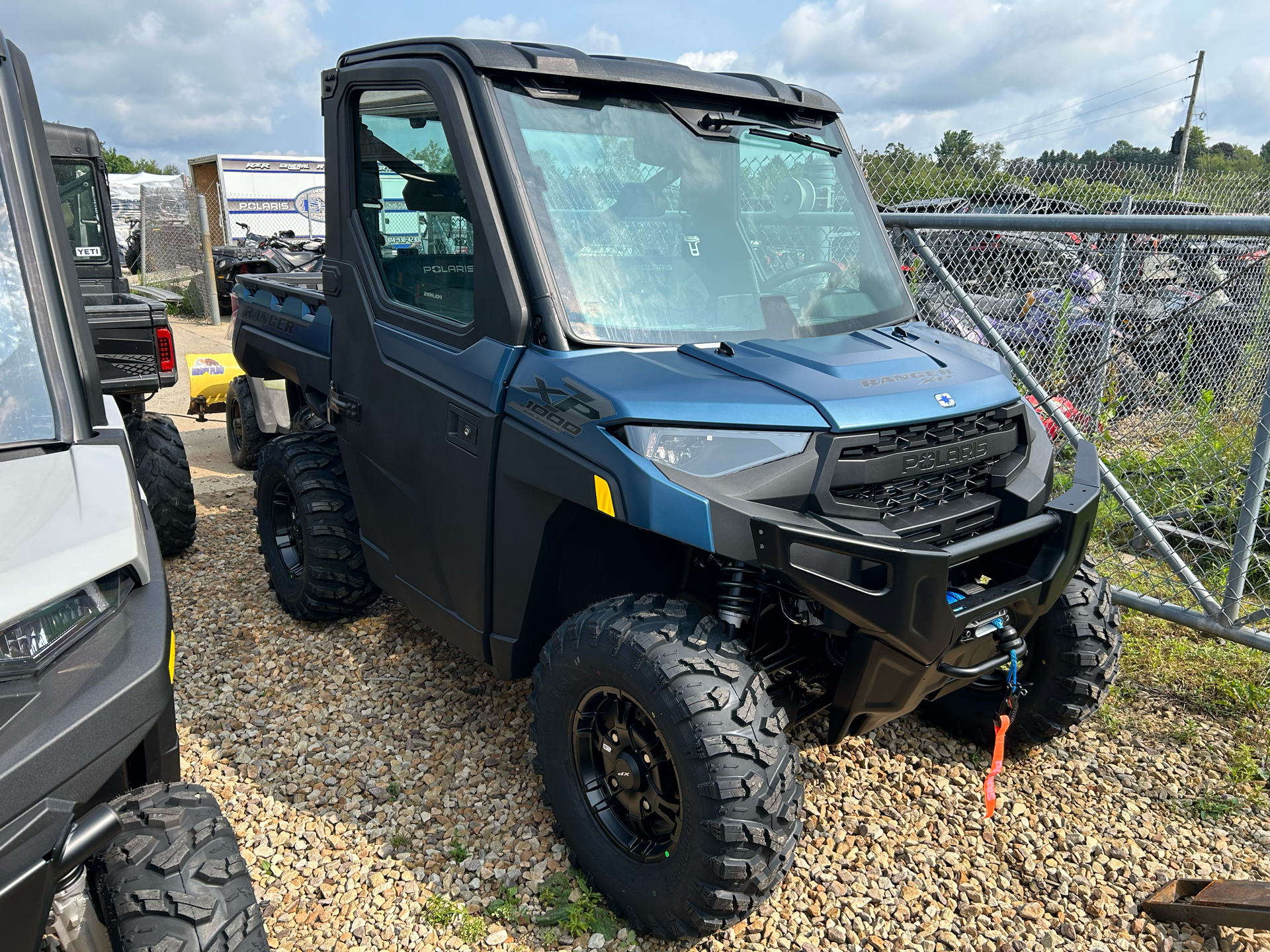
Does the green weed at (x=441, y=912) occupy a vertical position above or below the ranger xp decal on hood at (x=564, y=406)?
below

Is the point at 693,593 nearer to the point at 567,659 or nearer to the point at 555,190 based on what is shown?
the point at 567,659

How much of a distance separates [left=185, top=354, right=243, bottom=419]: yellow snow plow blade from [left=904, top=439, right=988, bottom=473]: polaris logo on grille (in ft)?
20.2

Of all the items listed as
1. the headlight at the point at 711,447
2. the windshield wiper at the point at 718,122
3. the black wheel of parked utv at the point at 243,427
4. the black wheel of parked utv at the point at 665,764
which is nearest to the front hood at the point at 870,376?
the headlight at the point at 711,447

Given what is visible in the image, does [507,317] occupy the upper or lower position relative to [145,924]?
upper

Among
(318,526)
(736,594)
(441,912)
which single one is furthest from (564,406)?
(318,526)

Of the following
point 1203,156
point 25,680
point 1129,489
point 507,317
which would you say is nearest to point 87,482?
point 25,680

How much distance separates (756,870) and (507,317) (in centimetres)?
156

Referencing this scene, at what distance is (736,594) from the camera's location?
2.38 meters

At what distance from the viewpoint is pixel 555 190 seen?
2.60 meters

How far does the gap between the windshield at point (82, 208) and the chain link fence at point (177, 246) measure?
30.9 feet

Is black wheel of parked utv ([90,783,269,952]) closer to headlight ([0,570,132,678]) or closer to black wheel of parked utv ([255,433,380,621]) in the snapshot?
headlight ([0,570,132,678])

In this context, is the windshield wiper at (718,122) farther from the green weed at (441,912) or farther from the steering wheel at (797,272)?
the green weed at (441,912)

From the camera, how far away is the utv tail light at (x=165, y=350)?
455 centimetres

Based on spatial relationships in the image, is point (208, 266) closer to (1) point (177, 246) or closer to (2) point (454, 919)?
(1) point (177, 246)
